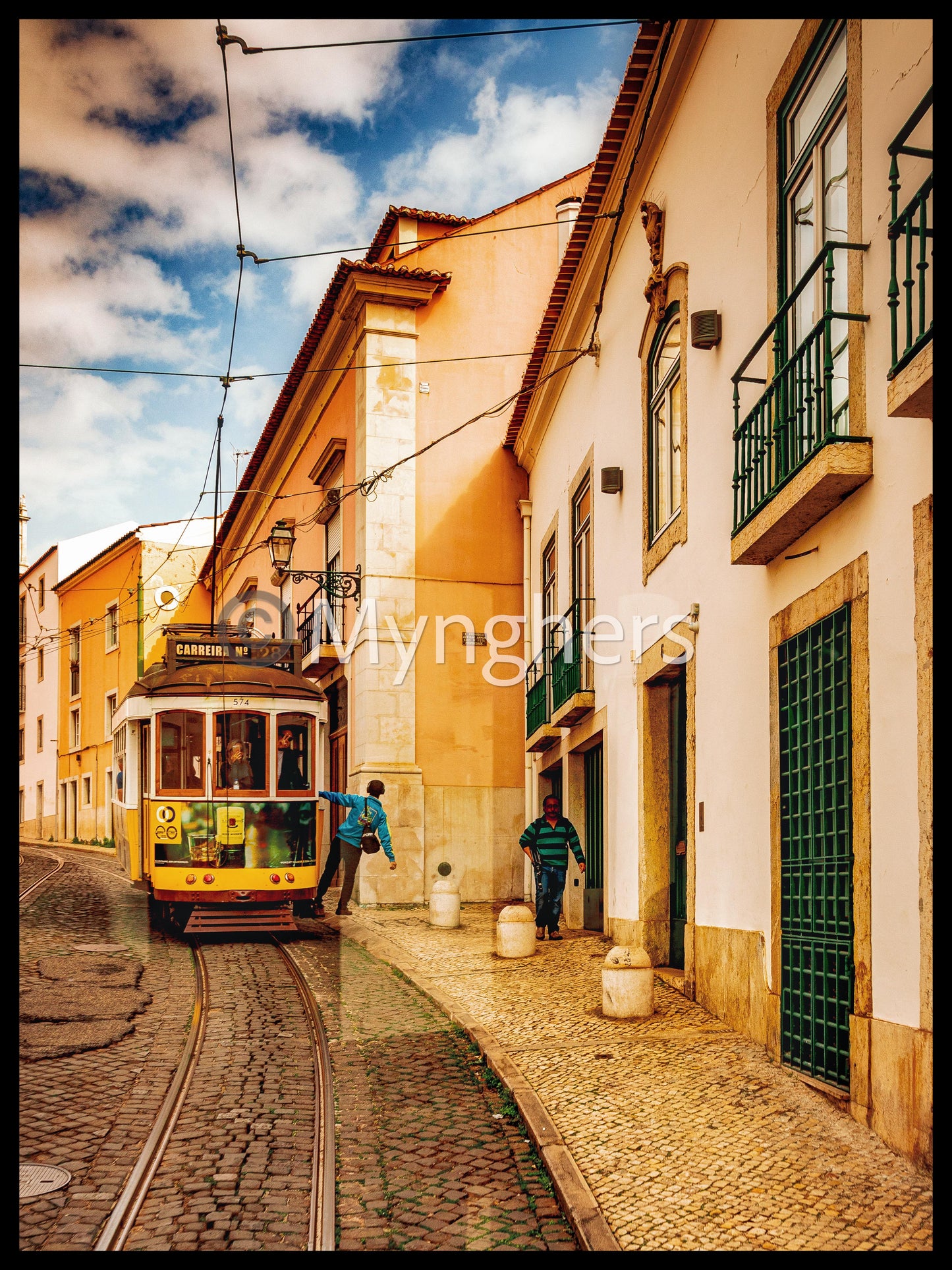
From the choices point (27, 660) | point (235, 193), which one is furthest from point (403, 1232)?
point (27, 660)

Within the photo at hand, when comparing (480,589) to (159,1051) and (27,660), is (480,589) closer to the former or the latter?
(159,1051)

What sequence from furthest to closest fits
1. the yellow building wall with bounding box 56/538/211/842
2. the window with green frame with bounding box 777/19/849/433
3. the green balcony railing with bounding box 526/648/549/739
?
1. the yellow building wall with bounding box 56/538/211/842
2. the green balcony railing with bounding box 526/648/549/739
3. the window with green frame with bounding box 777/19/849/433

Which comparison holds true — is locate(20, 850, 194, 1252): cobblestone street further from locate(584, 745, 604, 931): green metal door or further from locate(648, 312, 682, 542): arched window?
locate(648, 312, 682, 542): arched window

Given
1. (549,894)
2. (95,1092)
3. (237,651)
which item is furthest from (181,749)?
(95,1092)

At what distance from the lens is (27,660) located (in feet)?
144

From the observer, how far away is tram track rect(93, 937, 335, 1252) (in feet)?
15.4

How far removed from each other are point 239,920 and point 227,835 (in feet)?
2.77

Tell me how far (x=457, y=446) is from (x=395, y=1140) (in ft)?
45.8

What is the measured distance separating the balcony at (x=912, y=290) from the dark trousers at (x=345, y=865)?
9.74 meters

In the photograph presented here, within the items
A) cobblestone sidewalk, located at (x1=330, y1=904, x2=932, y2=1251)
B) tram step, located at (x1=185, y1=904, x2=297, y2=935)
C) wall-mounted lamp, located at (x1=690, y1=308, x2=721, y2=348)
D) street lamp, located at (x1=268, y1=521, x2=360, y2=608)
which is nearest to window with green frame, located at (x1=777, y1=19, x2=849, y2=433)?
wall-mounted lamp, located at (x1=690, y1=308, x2=721, y2=348)

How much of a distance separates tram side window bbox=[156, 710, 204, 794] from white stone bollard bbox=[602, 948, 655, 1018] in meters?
5.67

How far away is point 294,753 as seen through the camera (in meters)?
13.3

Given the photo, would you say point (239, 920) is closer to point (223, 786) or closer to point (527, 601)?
point (223, 786)

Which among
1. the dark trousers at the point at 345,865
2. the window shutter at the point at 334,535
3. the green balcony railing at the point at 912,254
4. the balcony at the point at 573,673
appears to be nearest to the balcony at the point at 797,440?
the green balcony railing at the point at 912,254
